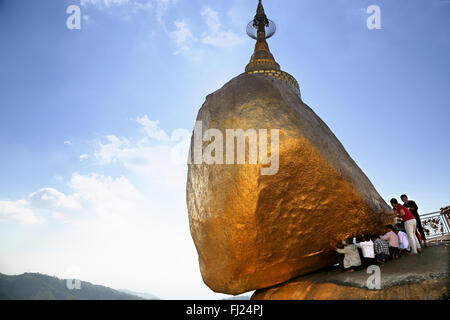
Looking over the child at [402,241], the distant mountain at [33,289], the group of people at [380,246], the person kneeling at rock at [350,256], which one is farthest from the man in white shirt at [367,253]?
the distant mountain at [33,289]

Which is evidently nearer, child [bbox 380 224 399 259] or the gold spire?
child [bbox 380 224 399 259]

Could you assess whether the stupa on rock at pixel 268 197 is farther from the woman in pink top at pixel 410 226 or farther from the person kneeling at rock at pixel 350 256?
the woman in pink top at pixel 410 226

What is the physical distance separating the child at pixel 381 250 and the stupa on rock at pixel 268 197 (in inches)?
11.7

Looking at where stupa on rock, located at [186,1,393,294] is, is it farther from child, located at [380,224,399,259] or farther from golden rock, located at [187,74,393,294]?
child, located at [380,224,399,259]

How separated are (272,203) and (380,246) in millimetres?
2425

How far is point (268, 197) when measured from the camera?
460 cm

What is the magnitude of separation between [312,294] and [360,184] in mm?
2446

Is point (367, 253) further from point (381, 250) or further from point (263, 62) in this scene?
point (263, 62)

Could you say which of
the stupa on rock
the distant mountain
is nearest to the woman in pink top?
the stupa on rock

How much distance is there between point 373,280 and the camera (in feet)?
14.0

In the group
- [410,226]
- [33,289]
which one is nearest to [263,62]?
[410,226]

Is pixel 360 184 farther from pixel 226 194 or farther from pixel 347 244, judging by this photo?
pixel 226 194

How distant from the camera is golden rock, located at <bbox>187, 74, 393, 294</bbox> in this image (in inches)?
183
